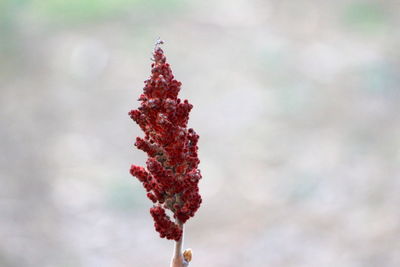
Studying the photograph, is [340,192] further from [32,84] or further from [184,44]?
[32,84]

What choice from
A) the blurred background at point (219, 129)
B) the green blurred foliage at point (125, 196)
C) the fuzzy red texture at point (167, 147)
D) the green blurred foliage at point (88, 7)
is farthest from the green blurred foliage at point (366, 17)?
the fuzzy red texture at point (167, 147)

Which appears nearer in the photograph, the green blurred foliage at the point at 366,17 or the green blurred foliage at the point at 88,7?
the green blurred foliage at the point at 366,17

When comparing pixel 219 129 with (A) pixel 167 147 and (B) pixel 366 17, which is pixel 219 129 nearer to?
(B) pixel 366 17

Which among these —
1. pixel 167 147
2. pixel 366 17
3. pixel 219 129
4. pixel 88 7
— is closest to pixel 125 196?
pixel 219 129

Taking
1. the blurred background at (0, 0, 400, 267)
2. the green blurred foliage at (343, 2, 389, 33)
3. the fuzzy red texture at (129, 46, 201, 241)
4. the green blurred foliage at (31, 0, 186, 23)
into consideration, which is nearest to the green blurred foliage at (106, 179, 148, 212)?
the blurred background at (0, 0, 400, 267)

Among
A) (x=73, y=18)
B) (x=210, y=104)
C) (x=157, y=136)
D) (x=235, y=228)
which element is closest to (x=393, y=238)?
(x=235, y=228)

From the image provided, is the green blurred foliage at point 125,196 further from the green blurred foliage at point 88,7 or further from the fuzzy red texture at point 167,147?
the fuzzy red texture at point 167,147
